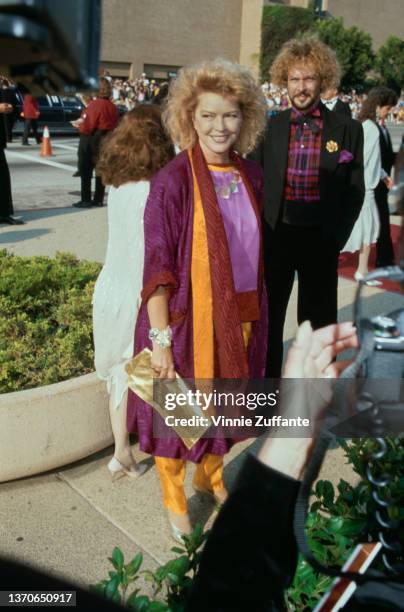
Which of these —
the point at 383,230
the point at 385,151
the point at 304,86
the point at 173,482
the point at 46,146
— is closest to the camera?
the point at 173,482

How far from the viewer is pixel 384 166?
730 centimetres

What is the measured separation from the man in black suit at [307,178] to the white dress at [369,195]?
8.09 feet

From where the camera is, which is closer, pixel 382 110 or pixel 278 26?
pixel 382 110

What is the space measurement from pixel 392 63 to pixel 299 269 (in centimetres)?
8179

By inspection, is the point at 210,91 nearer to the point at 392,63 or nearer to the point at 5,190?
the point at 5,190

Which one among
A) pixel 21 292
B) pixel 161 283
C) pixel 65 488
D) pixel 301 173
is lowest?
pixel 65 488

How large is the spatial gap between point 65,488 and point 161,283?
1251 mm

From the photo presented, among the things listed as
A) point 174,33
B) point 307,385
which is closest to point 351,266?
point 307,385

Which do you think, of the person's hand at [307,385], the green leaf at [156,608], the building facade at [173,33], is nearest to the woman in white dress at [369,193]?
the green leaf at [156,608]

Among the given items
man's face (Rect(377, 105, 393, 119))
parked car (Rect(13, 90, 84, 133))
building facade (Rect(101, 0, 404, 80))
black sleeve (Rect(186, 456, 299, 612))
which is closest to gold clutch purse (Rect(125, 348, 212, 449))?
black sleeve (Rect(186, 456, 299, 612))

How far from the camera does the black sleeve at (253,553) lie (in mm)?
1151

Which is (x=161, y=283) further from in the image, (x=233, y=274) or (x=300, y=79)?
(x=300, y=79)

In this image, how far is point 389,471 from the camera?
212 cm

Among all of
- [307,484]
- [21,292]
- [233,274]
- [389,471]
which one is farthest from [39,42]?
[21,292]
